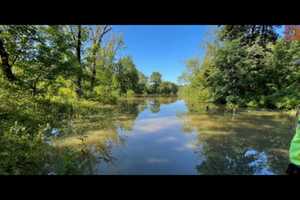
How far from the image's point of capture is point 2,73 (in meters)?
4.60

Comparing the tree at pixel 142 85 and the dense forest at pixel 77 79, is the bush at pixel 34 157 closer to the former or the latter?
the dense forest at pixel 77 79

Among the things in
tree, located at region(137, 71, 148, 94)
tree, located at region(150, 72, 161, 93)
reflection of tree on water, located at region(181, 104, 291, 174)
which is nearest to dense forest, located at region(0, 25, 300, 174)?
reflection of tree on water, located at region(181, 104, 291, 174)

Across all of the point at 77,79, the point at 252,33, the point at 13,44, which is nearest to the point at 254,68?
the point at 252,33

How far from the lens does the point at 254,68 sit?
10.3 meters

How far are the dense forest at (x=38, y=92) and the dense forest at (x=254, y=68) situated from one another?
6350 millimetres

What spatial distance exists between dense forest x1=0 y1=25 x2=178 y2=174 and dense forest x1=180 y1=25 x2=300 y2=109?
250 inches

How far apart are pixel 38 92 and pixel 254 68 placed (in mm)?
9405

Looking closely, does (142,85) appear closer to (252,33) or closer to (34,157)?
(252,33)

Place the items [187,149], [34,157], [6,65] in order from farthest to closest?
[6,65]
[187,149]
[34,157]

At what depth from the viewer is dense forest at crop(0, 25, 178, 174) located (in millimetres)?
2832

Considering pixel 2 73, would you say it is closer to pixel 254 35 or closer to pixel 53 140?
pixel 53 140

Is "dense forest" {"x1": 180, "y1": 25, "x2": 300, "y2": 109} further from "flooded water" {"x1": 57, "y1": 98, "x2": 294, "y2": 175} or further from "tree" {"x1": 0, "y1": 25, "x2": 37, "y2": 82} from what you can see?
"tree" {"x1": 0, "y1": 25, "x2": 37, "y2": 82}
